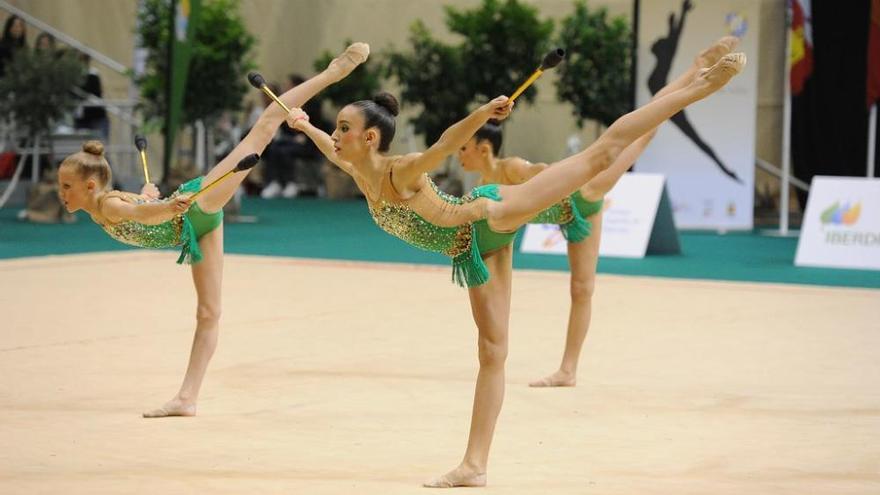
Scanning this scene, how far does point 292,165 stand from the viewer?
21781 mm

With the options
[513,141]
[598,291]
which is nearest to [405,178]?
[598,291]

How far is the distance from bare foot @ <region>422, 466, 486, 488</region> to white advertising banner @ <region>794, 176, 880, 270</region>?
860cm

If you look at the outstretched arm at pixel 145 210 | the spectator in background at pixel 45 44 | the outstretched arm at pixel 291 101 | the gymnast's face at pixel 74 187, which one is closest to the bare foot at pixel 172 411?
the outstretched arm at pixel 145 210

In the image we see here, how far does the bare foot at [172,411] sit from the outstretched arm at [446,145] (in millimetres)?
1832

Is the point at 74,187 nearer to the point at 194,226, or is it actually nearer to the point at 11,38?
the point at 194,226

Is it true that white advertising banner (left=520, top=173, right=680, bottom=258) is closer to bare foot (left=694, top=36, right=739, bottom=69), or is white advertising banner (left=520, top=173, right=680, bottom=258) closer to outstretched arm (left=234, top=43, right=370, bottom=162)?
bare foot (left=694, top=36, right=739, bottom=69)

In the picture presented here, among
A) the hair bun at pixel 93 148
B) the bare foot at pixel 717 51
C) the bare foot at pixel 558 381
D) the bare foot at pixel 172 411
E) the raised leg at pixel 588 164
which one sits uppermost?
the bare foot at pixel 717 51

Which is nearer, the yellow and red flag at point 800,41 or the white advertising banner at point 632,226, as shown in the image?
the white advertising banner at point 632,226

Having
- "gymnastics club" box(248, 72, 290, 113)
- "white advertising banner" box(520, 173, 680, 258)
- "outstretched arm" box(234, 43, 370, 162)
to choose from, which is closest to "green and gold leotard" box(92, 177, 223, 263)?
"outstretched arm" box(234, 43, 370, 162)

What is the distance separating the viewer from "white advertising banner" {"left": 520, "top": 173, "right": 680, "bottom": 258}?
13.4 metres

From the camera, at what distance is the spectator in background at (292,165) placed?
21.2 metres

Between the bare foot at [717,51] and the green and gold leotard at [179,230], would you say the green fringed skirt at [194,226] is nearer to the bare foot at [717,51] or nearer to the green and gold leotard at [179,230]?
the green and gold leotard at [179,230]

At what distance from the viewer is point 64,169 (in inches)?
224

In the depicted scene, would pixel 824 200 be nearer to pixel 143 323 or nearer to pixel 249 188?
pixel 143 323
